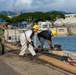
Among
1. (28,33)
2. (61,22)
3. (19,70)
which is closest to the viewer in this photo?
(19,70)

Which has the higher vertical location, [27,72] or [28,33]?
[28,33]

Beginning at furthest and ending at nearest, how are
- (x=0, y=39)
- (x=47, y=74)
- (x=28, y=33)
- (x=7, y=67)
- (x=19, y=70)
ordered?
(x=0, y=39), (x=28, y=33), (x=7, y=67), (x=19, y=70), (x=47, y=74)

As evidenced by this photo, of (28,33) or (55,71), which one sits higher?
(28,33)

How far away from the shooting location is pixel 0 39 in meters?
16.9

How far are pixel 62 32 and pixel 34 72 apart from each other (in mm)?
88752

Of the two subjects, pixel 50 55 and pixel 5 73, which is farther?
pixel 50 55

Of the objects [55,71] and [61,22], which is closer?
[55,71]

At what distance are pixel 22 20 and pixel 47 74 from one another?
11076 cm

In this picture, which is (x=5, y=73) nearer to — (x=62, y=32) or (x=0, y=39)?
(x=0, y=39)

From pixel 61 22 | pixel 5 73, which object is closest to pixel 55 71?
pixel 5 73

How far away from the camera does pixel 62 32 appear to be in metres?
99.2

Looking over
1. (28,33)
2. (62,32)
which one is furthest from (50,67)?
(62,32)

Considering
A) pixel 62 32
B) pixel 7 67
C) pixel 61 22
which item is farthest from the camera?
pixel 61 22

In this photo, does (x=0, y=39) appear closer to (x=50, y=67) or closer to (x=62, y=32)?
(x=50, y=67)
